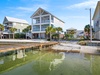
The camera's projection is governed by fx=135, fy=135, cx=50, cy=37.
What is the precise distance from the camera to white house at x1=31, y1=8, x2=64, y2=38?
47656mm

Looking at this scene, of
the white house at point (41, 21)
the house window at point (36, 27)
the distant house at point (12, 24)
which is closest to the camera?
the white house at point (41, 21)

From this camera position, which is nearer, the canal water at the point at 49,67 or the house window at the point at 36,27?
the canal water at the point at 49,67

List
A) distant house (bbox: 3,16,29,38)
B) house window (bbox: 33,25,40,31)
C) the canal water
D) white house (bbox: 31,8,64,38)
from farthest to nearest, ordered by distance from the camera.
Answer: distant house (bbox: 3,16,29,38) < house window (bbox: 33,25,40,31) < white house (bbox: 31,8,64,38) < the canal water

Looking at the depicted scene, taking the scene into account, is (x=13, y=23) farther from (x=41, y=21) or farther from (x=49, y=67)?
(x=49, y=67)

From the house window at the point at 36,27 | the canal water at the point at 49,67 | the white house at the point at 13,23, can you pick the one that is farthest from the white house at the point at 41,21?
the canal water at the point at 49,67

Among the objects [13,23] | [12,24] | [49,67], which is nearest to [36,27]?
[13,23]

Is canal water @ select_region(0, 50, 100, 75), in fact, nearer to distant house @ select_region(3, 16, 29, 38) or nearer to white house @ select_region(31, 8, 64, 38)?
white house @ select_region(31, 8, 64, 38)

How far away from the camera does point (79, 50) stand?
2097 centimetres

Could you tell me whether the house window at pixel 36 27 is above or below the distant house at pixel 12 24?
below

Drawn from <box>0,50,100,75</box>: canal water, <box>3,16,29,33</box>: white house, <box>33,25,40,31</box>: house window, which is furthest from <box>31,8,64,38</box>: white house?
<box>0,50,100,75</box>: canal water

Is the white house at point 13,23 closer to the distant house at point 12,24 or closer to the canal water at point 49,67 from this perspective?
the distant house at point 12,24

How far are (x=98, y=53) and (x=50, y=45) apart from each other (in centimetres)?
1050

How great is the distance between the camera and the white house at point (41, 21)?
156ft

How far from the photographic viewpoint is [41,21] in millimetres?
49781
